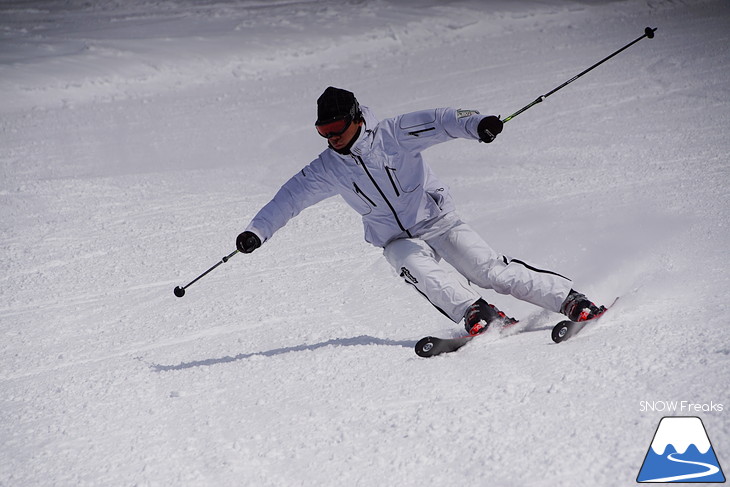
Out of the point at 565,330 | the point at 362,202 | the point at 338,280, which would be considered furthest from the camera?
the point at 338,280

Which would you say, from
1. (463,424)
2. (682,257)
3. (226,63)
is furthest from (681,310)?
(226,63)

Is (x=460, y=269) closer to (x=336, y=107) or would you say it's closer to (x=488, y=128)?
(x=488, y=128)

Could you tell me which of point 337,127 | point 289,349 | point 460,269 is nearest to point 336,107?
point 337,127

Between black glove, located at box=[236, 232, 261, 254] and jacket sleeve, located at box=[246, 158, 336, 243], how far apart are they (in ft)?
0.11

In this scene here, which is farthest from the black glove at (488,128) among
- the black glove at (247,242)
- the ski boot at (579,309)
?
the black glove at (247,242)

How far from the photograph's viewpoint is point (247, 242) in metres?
4.31

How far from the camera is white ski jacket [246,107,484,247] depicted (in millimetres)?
4055

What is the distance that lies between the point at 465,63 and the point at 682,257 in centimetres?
935

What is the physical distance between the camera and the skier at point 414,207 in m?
3.99

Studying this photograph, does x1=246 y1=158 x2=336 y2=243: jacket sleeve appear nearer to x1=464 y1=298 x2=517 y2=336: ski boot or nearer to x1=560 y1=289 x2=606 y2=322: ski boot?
x1=464 y1=298 x2=517 y2=336: ski boot

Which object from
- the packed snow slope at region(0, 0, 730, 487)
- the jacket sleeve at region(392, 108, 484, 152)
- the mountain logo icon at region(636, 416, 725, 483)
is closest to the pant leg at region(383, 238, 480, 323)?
the packed snow slope at region(0, 0, 730, 487)

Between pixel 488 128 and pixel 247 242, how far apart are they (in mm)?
1474

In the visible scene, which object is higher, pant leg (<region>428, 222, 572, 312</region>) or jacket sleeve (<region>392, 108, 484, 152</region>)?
jacket sleeve (<region>392, 108, 484, 152</region>)

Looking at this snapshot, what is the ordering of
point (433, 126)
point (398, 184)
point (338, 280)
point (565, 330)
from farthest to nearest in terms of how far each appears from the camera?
point (338, 280)
point (398, 184)
point (433, 126)
point (565, 330)
